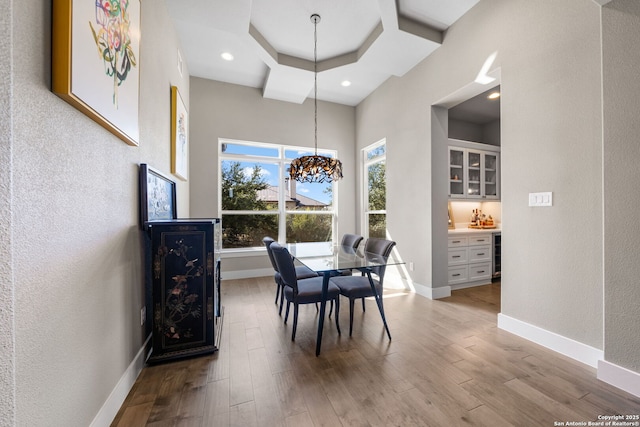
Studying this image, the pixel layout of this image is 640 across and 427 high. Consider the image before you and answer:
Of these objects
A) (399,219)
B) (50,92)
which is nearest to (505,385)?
(399,219)

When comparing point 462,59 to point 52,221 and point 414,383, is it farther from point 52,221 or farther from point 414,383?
point 52,221

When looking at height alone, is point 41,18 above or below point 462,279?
above

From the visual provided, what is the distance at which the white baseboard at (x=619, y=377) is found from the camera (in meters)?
1.57

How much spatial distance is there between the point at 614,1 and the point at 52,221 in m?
3.34

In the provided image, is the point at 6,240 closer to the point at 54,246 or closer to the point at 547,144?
the point at 54,246

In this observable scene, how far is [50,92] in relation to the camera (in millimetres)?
979

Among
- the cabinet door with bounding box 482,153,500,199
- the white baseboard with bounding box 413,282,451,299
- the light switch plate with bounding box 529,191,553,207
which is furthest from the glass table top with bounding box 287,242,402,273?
the cabinet door with bounding box 482,153,500,199

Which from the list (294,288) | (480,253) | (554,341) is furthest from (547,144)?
(294,288)

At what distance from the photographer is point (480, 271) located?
158 inches

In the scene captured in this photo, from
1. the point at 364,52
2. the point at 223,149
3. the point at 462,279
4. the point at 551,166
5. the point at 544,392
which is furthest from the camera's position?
the point at 223,149

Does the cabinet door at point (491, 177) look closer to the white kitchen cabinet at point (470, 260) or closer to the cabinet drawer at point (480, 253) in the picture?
the white kitchen cabinet at point (470, 260)

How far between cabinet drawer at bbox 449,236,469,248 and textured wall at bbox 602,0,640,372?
2.04 metres

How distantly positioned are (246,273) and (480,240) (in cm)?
396

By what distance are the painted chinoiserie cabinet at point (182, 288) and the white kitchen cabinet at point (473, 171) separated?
359 centimetres
